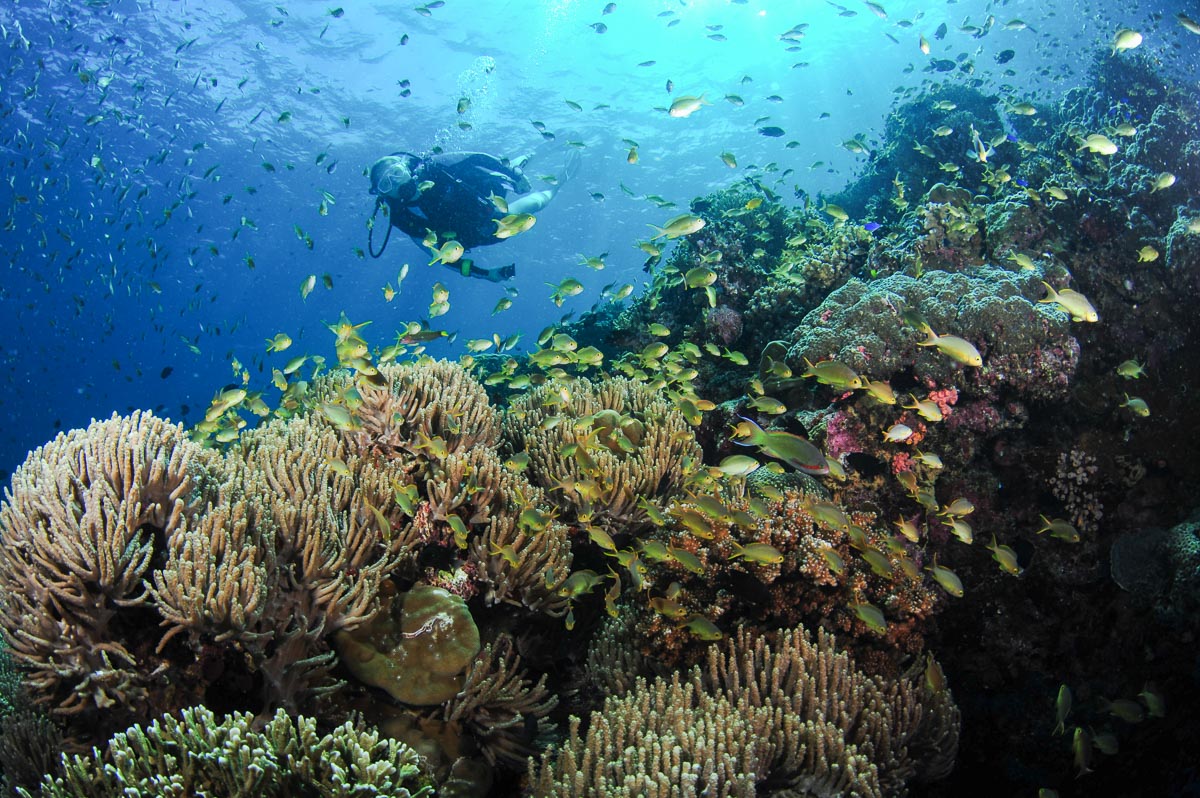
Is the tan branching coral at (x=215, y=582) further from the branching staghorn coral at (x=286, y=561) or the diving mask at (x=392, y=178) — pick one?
the diving mask at (x=392, y=178)

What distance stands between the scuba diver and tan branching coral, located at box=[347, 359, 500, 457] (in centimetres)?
767

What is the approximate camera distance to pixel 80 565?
Result: 2.96 m

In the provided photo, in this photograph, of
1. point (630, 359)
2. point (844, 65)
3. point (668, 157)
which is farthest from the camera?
point (668, 157)

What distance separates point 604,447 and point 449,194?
1057 cm

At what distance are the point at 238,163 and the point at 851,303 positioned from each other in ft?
157

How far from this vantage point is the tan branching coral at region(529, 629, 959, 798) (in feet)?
9.86

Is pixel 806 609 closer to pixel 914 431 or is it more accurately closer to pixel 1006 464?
pixel 914 431

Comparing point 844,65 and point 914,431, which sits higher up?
point 844,65

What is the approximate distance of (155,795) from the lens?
2.57 meters

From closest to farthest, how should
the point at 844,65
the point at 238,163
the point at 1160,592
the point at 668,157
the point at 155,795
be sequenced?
1. the point at 155,795
2. the point at 1160,592
3. the point at 844,65
4. the point at 238,163
5. the point at 668,157

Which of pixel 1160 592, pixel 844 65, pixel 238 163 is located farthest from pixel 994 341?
pixel 238 163

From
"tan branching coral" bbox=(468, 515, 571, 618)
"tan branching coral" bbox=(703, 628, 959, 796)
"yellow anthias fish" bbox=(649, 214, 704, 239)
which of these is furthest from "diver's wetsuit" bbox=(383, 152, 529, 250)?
"tan branching coral" bbox=(703, 628, 959, 796)

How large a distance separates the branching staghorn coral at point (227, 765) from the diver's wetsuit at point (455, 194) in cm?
1199

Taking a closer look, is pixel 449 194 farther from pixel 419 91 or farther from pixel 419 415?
pixel 419 91
